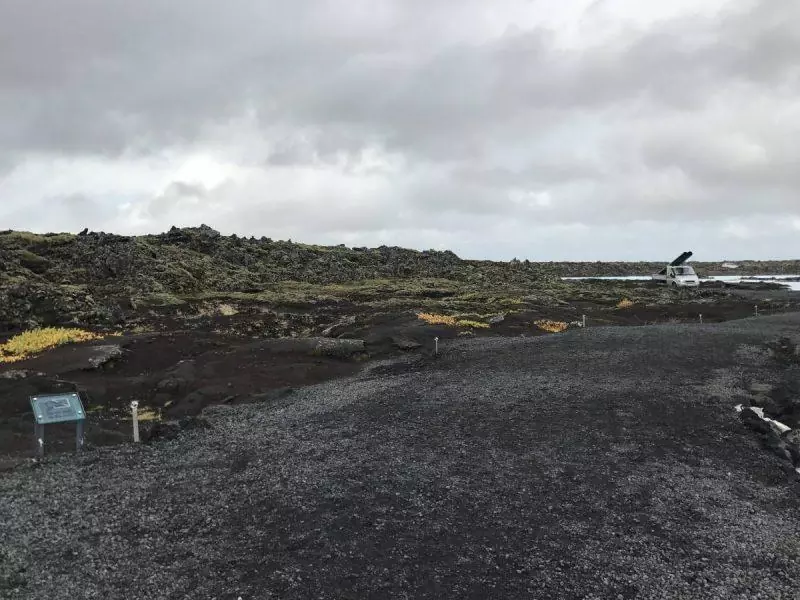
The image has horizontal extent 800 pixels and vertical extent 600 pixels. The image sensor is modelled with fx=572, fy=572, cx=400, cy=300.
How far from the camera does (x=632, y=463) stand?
14328mm

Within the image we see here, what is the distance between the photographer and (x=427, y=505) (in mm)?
11953

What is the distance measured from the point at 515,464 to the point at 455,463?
Answer: 1.49 meters

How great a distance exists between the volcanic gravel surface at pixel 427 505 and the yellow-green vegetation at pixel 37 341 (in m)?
15.4

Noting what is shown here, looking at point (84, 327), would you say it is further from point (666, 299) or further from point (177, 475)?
point (666, 299)

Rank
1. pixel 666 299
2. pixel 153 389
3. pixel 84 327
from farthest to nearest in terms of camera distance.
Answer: pixel 666 299 < pixel 84 327 < pixel 153 389

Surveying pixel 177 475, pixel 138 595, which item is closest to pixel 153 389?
pixel 177 475

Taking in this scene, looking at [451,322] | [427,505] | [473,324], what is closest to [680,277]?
[473,324]

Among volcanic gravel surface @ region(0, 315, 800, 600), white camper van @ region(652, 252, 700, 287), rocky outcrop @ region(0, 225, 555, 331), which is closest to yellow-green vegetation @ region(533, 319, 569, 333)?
volcanic gravel surface @ region(0, 315, 800, 600)

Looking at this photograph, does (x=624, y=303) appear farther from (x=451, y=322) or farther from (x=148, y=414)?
(x=148, y=414)

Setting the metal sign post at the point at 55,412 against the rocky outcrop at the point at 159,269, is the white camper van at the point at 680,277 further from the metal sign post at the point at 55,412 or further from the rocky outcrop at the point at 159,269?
the metal sign post at the point at 55,412

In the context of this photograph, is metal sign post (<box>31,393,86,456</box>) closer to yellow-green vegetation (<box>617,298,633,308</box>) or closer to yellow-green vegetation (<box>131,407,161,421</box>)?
yellow-green vegetation (<box>131,407,161,421</box>)

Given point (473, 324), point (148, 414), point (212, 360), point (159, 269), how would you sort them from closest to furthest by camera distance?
point (148, 414)
point (212, 360)
point (473, 324)
point (159, 269)

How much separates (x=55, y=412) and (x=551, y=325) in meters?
32.0

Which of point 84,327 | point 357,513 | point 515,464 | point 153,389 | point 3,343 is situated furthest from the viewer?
point 84,327
